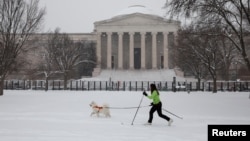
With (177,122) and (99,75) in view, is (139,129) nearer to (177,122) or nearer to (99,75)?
(177,122)

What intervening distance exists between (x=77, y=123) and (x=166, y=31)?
70.6 m

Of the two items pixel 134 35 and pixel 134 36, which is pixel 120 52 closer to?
pixel 134 35

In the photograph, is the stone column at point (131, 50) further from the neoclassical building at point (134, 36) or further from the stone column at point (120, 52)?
the stone column at point (120, 52)

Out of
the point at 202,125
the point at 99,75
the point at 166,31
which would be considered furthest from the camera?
the point at 166,31

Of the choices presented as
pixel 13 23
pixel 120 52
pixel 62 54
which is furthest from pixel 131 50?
pixel 13 23

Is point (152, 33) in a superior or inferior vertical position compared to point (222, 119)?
superior

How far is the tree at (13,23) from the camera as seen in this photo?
28703mm

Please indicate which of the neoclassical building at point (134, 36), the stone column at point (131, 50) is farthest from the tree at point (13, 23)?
the stone column at point (131, 50)

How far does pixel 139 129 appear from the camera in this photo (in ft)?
39.7

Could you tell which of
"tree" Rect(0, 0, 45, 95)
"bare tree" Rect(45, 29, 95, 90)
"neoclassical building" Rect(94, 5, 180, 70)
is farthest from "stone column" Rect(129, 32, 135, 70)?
"tree" Rect(0, 0, 45, 95)

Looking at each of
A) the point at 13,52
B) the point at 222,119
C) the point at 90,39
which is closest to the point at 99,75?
the point at 90,39

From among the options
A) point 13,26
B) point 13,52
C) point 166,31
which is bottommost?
point 13,52

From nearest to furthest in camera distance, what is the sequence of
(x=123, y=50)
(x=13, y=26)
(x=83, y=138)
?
(x=83, y=138), (x=13, y=26), (x=123, y=50)

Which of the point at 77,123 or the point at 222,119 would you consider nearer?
the point at 77,123
